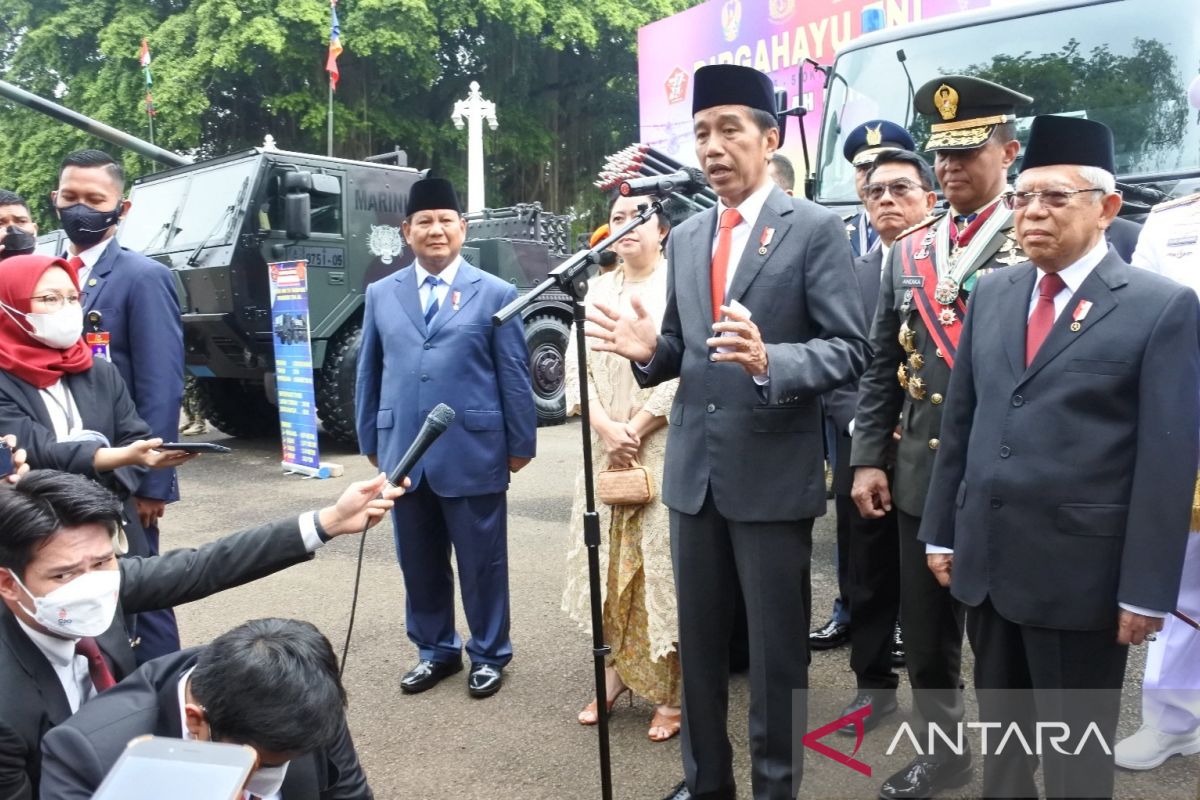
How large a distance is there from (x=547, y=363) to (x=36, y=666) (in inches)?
330

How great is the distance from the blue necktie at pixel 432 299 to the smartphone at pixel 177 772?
2.78m

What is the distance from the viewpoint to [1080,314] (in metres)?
2.12

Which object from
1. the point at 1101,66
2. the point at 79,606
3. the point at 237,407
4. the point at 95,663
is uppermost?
the point at 1101,66

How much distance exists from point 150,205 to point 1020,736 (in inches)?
359

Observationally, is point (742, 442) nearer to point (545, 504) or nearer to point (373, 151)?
point (545, 504)

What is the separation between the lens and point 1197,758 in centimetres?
305

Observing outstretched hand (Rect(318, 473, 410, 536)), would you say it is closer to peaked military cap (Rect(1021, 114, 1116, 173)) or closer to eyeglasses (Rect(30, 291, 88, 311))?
eyeglasses (Rect(30, 291, 88, 311))

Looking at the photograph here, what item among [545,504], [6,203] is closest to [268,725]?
[6,203]

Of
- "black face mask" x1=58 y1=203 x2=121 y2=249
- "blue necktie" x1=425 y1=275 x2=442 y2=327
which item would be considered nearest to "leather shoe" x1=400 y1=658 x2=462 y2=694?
"blue necktie" x1=425 y1=275 x2=442 y2=327

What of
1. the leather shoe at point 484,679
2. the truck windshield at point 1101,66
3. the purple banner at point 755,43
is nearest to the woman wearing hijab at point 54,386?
the leather shoe at point 484,679

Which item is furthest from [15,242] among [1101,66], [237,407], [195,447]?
[237,407]

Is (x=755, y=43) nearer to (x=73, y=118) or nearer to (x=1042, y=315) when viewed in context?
(x=73, y=118)

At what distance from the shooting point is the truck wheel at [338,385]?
848 cm

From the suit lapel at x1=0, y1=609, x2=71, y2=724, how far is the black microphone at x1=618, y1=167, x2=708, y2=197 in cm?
166
